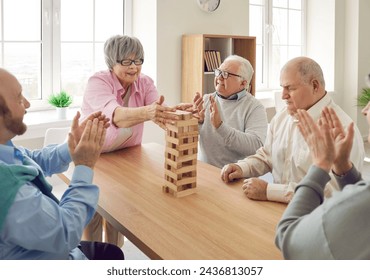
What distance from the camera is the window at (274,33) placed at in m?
6.31

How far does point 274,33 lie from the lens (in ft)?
21.3

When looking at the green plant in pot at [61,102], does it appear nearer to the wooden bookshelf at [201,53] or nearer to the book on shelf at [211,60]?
the wooden bookshelf at [201,53]

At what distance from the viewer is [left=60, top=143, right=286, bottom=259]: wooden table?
1.38 meters

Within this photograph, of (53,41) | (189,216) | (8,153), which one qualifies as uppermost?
(53,41)

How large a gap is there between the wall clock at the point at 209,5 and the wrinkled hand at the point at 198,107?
2.57 meters

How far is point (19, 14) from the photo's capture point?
4082 millimetres

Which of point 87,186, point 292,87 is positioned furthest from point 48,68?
point 87,186

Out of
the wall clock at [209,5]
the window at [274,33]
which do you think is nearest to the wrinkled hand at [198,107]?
the wall clock at [209,5]

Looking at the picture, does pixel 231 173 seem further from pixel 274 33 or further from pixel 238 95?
pixel 274 33

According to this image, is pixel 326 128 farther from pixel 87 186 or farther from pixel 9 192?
pixel 9 192

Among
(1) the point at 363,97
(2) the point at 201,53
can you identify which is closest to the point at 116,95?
(2) the point at 201,53

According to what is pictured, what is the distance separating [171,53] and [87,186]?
3549 millimetres

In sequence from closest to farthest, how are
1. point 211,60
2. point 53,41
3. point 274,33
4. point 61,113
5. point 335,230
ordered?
point 335,230
point 61,113
point 53,41
point 211,60
point 274,33

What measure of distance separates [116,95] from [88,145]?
133 cm
